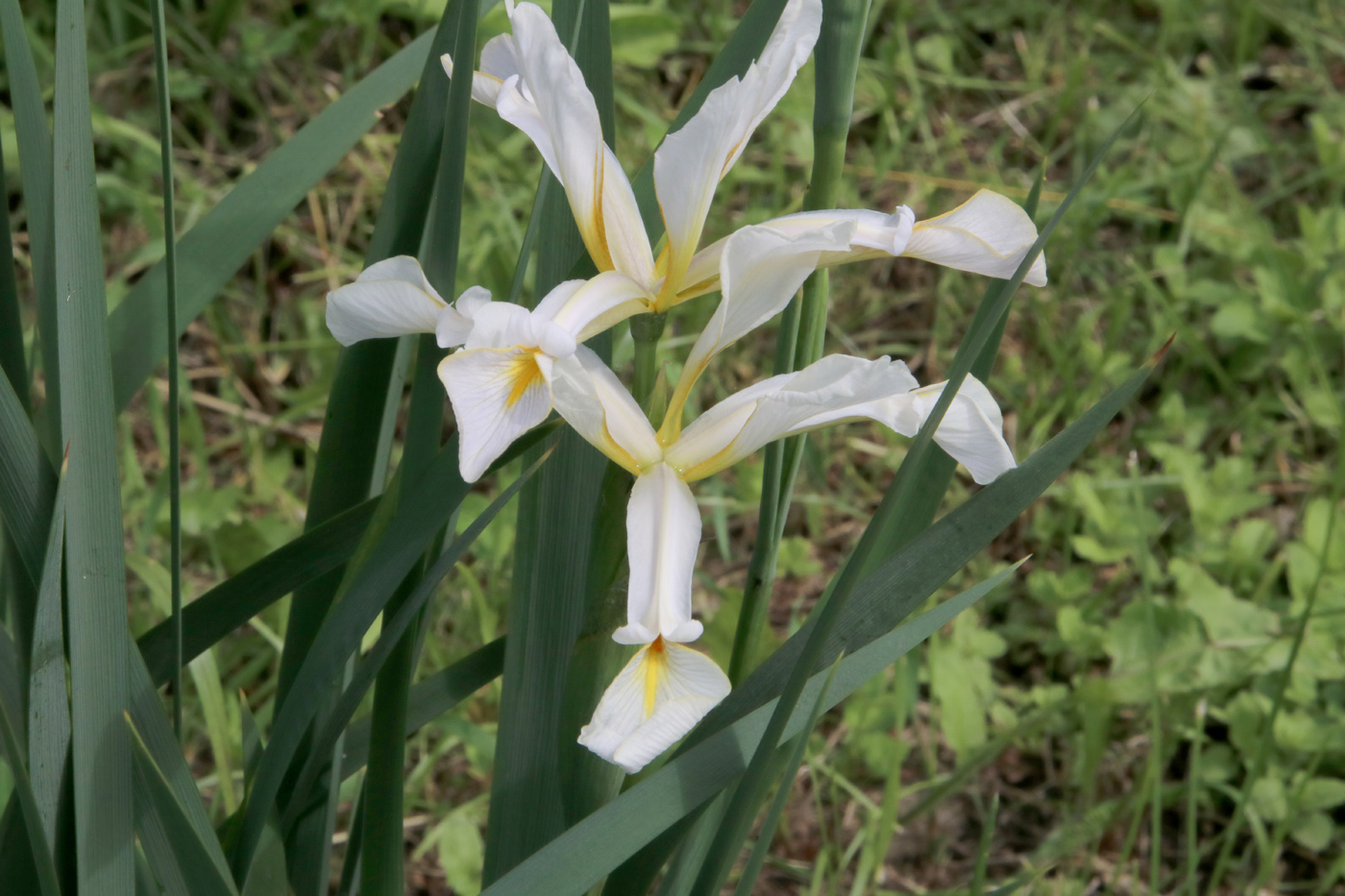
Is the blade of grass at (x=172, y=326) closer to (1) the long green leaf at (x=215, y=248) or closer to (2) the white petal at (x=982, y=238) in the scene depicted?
(1) the long green leaf at (x=215, y=248)

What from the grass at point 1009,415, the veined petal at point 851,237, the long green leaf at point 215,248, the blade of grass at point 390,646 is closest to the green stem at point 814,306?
the veined petal at point 851,237

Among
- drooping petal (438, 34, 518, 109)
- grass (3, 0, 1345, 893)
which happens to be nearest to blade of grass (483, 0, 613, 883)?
drooping petal (438, 34, 518, 109)

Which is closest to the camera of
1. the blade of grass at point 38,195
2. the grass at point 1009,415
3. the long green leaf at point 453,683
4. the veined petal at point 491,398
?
the veined petal at point 491,398

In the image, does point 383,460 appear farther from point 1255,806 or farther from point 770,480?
point 1255,806

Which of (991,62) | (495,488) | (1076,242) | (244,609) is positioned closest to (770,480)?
(244,609)

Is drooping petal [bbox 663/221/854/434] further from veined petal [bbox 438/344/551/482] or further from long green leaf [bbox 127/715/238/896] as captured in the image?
long green leaf [bbox 127/715/238/896]

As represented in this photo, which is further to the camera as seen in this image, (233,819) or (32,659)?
(233,819)

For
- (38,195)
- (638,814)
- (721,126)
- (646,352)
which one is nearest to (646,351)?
(646,352)
